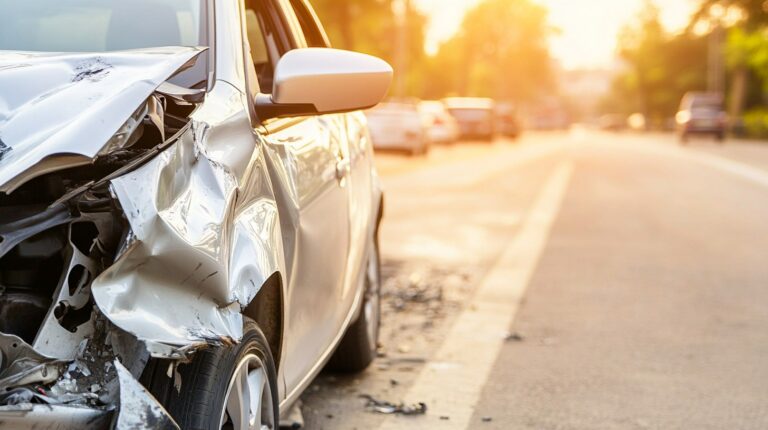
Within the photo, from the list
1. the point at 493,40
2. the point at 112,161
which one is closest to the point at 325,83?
the point at 112,161

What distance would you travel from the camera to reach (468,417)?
4633mm

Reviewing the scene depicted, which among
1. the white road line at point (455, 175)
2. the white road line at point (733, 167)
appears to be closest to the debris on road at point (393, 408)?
the white road line at point (455, 175)

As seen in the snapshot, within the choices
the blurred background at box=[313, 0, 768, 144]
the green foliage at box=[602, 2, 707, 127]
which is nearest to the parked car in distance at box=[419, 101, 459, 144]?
the blurred background at box=[313, 0, 768, 144]

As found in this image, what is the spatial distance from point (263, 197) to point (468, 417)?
180 cm

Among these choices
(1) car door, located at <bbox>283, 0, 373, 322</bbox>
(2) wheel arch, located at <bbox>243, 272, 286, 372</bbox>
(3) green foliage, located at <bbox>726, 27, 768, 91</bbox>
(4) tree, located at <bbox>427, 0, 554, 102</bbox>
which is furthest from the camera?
(4) tree, located at <bbox>427, 0, 554, 102</bbox>

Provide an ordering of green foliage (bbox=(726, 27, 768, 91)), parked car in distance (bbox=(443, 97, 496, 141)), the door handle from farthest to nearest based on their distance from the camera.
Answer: green foliage (bbox=(726, 27, 768, 91)) < parked car in distance (bbox=(443, 97, 496, 141)) < the door handle

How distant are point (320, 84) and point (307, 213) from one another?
39cm

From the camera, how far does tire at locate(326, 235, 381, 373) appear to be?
509 cm

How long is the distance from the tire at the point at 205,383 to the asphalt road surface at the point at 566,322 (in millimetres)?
1543

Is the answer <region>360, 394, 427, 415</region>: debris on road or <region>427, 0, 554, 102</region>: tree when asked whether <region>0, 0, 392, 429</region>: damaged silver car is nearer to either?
<region>360, 394, 427, 415</region>: debris on road

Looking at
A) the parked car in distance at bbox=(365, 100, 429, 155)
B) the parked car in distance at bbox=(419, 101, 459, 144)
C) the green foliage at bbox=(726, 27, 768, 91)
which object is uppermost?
the parked car in distance at bbox=(365, 100, 429, 155)

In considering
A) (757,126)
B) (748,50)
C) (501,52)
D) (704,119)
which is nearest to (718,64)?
(748,50)

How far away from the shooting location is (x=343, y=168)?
4262mm

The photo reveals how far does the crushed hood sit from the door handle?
1.05 metres
